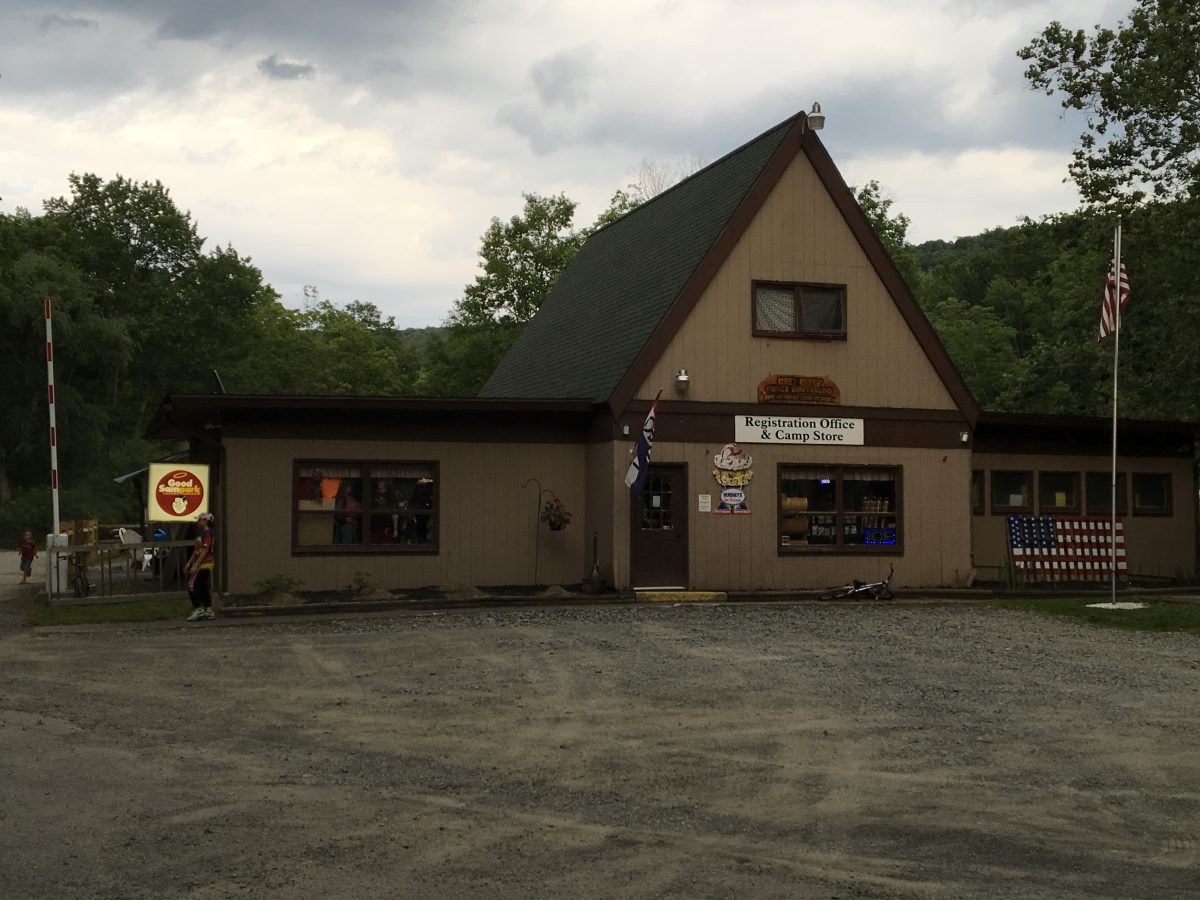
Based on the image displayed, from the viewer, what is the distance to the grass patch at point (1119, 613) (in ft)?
59.3

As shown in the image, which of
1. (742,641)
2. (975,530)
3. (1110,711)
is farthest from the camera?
(975,530)

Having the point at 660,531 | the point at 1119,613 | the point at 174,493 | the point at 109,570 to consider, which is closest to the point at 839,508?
the point at 660,531

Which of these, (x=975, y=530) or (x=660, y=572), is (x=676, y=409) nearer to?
(x=660, y=572)

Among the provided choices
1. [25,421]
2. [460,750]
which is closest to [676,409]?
[460,750]

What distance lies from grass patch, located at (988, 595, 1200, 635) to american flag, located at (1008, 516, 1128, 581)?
2.40 m

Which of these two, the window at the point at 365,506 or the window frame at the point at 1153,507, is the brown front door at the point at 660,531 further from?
the window frame at the point at 1153,507

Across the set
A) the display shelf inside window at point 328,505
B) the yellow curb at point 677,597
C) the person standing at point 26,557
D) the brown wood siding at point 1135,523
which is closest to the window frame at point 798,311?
the brown wood siding at point 1135,523

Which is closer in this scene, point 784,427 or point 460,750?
point 460,750

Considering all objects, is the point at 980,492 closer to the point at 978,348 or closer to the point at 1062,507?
the point at 1062,507

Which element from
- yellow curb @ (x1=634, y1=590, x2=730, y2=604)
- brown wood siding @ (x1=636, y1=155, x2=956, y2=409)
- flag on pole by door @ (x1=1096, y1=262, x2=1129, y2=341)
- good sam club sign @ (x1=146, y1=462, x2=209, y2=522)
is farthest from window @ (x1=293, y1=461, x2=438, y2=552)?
flag on pole by door @ (x1=1096, y1=262, x2=1129, y2=341)

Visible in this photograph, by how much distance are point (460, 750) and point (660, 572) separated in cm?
1316

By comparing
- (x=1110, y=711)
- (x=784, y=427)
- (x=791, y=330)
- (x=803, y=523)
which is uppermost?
(x=791, y=330)

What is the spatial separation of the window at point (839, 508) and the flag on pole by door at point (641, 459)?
3.02 metres

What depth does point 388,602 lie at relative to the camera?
63.7ft
